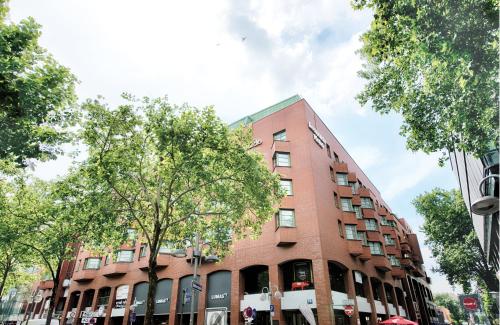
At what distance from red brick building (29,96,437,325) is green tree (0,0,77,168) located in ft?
46.9

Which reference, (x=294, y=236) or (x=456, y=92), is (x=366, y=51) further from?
(x=294, y=236)

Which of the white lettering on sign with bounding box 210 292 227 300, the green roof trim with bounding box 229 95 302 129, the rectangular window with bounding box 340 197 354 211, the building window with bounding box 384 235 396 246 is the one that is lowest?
the white lettering on sign with bounding box 210 292 227 300

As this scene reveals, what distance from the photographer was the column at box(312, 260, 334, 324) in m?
19.9

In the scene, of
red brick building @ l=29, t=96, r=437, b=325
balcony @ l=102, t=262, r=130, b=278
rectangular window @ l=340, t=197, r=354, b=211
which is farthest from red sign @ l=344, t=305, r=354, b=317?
balcony @ l=102, t=262, r=130, b=278

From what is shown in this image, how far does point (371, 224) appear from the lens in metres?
35.0

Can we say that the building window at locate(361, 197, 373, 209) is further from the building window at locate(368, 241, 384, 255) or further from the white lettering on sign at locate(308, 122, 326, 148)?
the white lettering on sign at locate(308, 122, 326, 148)

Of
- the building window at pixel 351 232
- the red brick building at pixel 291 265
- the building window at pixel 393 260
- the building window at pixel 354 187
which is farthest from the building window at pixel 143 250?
the building window at pixel 393 260

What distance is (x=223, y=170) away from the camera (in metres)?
17.2

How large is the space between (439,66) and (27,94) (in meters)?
13.1

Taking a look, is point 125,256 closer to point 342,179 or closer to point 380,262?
point 342,179

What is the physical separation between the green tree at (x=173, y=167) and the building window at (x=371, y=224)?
21249 mm

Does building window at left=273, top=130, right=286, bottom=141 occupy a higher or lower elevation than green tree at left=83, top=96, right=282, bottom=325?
higher

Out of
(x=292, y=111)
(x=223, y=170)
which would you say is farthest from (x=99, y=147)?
(x=292, y=111)

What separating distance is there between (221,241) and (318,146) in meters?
16.2
